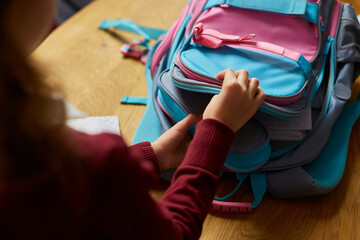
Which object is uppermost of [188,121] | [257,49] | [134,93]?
[257,49]

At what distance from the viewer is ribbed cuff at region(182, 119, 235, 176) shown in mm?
583

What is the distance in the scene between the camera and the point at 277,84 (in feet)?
2.45

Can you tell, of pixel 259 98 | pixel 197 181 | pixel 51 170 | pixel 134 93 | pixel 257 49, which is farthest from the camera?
pixel 134 93

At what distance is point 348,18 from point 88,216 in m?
0.81

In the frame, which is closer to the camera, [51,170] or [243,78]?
[51,170]

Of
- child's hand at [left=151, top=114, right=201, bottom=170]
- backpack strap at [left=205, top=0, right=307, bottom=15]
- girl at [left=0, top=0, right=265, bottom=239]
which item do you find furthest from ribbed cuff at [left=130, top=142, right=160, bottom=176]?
backpack strap at [left=205, top=0, right=307, bottom=15]

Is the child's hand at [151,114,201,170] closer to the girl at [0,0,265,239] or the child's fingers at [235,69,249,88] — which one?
the child's fingers at [235,69,249,88]

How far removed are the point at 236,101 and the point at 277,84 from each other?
14 centimetres

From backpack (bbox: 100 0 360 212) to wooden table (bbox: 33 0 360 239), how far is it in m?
0.03

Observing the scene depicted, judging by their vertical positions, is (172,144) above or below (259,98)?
below

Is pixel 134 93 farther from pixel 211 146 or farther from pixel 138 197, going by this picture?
pixel 138 197

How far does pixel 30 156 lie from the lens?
37 cm

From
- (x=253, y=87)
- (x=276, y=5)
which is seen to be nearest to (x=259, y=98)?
(x=253, y=87)

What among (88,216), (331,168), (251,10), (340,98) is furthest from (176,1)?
(88,216)
